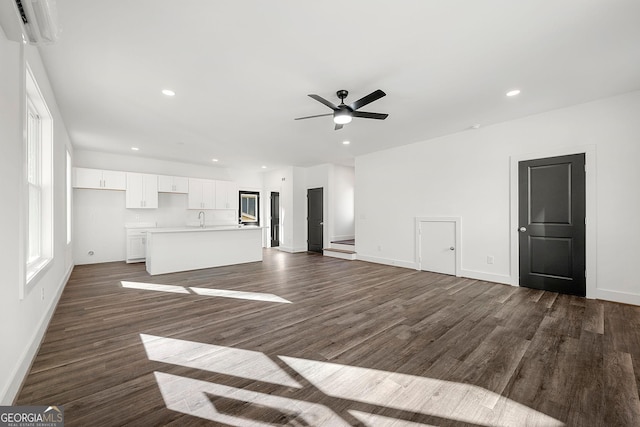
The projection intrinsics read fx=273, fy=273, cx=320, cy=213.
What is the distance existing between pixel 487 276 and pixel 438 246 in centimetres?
99

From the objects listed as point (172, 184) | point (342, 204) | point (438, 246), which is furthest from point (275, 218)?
point (438, 246)

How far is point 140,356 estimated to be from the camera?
228 cm

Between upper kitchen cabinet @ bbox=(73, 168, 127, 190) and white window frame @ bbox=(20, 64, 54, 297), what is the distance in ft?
12.0

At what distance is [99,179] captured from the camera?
21.1ft

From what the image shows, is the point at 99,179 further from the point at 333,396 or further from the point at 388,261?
the point at 333,396

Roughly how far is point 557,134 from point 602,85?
0.87m

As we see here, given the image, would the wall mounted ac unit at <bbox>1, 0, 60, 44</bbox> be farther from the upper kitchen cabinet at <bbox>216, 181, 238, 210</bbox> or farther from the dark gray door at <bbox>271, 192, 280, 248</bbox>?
the dark gray door at <bbox>271, 192, 280, 248</bbox>

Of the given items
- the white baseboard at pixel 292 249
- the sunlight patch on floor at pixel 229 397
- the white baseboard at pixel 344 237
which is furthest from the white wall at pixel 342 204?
the sunlight patch on floor at pixel 229 397

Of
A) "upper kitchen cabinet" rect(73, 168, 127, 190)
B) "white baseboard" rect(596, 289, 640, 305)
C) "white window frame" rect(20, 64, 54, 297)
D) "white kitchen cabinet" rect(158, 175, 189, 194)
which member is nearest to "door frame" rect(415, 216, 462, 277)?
"white baseboard" rect(596, 289, 640, 305)

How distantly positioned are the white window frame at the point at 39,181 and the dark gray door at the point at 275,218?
6.83 m

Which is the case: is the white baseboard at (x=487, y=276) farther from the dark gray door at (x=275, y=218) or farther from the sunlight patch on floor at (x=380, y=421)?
the dark gray door at (x=275, y=218)

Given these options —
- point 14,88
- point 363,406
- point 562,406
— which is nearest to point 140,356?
point 363,406

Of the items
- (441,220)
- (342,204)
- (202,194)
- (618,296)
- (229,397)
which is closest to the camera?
(229,397)

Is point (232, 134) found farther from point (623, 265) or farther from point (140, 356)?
point (623, 265)
